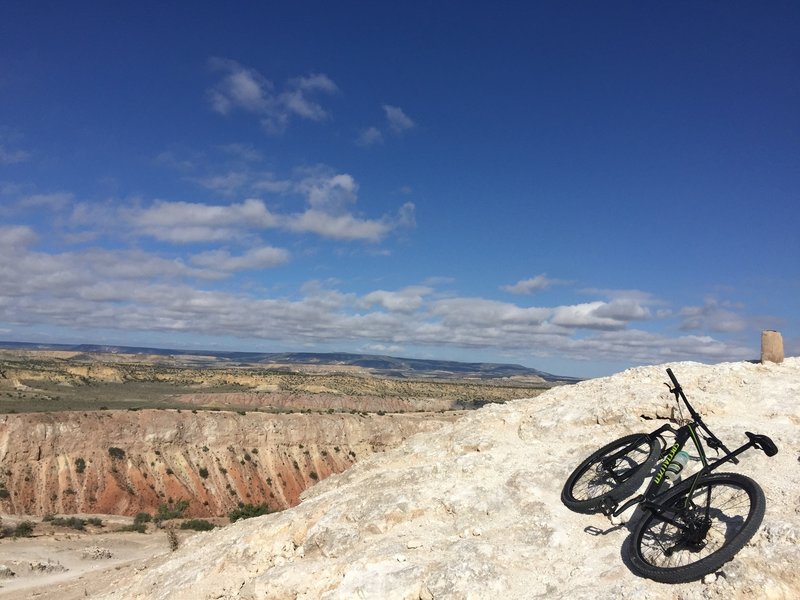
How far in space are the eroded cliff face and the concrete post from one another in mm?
34625

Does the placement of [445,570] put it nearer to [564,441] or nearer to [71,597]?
[564,441]

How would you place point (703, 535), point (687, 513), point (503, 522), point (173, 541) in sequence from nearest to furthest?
point (703, 535)
point (687, 513)
point (503, 522)
point (173, 541)

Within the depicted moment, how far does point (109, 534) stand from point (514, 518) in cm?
4102

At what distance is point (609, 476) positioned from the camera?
1069cm

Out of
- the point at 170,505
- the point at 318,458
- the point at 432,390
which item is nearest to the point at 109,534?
the point at 170,505

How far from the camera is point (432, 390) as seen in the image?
149 m

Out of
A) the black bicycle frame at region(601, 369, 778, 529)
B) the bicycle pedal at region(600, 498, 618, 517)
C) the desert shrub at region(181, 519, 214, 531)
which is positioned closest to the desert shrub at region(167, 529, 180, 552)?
the desert shrub at region(181, 519, 214, 531)

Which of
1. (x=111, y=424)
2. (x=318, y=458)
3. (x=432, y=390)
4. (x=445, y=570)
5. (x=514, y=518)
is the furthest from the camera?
(x=432, y=390)

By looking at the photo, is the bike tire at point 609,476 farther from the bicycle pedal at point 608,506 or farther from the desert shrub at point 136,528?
the desert shrub at point 136,528

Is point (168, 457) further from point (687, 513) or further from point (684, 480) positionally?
point (687, 513)

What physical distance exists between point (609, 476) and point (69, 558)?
3432cm

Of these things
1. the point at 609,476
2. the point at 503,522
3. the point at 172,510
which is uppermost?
the point at 609,476

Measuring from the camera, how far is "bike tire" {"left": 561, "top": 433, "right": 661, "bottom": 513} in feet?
31.8

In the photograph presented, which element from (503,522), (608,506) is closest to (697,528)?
(608,506)
